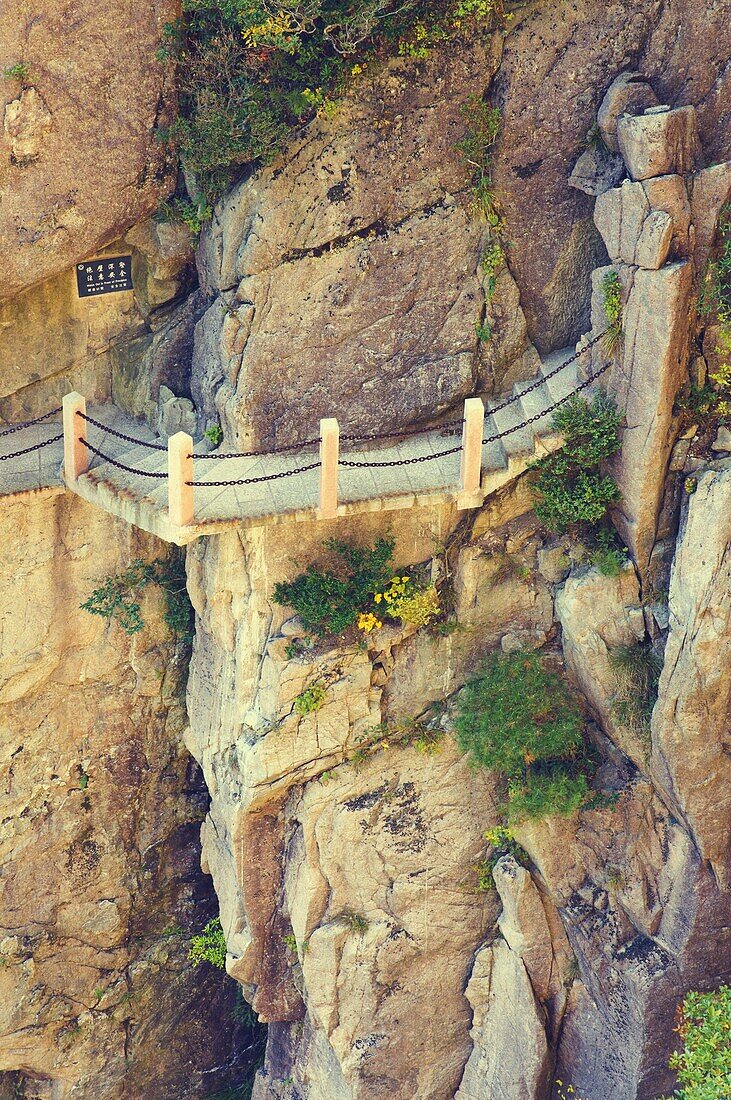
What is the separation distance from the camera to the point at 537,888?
1853 cm

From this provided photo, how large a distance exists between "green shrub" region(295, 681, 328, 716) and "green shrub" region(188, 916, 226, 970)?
5.94 metres

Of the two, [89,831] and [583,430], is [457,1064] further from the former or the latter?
[583,430]

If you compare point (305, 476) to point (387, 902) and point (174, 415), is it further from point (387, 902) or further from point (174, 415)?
point (387, 902)

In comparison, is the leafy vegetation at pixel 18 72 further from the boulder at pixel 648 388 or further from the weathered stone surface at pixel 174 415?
the boulder at pixel 648 388

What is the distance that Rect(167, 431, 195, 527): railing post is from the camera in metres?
15.4

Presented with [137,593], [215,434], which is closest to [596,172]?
[215,434]

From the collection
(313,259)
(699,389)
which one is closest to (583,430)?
(699,389)

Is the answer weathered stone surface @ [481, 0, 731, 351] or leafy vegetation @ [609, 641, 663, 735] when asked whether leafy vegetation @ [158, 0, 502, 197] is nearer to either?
weathered stone surface @ [481, 0, 731, 351]

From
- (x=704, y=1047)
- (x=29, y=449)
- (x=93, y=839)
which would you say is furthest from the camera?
(x=93, y=839)

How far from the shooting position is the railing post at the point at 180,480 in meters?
15.4

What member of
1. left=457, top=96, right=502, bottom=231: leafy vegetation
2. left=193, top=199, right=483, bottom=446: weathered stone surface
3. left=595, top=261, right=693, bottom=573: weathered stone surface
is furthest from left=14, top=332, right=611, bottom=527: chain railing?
left=457, top=96, right=502, bottom=231: leafy vegetation

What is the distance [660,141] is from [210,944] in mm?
14248

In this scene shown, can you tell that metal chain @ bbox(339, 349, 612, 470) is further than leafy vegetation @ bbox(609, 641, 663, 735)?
No

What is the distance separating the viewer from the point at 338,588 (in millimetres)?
17750
